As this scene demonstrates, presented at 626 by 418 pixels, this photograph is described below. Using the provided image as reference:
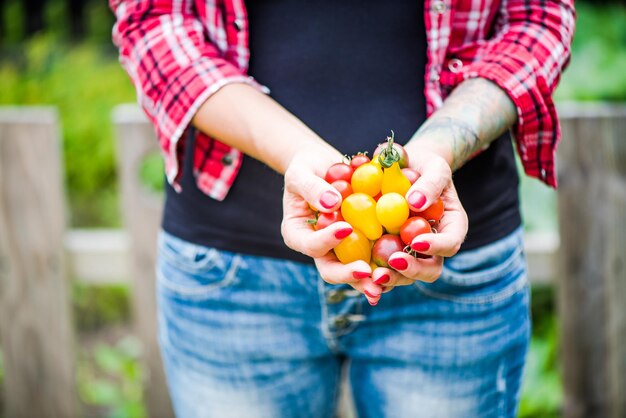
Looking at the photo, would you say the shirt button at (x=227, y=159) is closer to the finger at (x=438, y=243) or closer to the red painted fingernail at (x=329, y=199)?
the red painted fingernail at (x=329, y=199)

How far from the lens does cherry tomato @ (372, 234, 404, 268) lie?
111 cm

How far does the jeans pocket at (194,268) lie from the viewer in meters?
1.46

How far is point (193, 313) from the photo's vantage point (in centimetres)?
152

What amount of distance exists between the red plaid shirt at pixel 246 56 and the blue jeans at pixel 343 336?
22 centimetres

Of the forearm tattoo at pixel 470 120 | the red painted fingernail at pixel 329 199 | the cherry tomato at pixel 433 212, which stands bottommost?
the cherry tomato at pixel 433 212

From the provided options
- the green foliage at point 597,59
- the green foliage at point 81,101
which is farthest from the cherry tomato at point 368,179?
the green foliage at point 81,101

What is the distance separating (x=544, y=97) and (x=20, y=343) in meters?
2.49

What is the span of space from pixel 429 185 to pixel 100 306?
350 centimetres

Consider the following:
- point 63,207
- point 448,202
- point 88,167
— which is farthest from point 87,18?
point 448,202

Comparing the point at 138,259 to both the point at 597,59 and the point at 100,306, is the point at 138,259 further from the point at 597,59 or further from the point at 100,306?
the point at 597,59

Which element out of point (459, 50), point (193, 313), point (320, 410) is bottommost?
point (320, 410)

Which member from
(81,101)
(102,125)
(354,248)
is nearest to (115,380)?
(102,125)

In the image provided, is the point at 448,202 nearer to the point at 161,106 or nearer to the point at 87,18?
the point at 161,106

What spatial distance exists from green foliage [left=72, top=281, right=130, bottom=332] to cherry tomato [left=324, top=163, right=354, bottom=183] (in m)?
3.24
